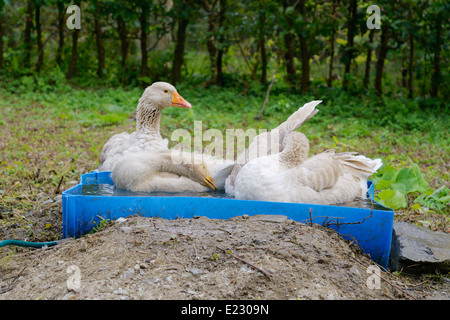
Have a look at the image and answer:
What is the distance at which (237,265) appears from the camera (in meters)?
2.98

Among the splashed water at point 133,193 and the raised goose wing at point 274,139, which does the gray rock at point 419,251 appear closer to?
the splashed water at point 133,193

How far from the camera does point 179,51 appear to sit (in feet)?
40.7

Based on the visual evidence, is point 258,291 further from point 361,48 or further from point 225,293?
point 361,48

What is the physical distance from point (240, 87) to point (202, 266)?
1025 cm

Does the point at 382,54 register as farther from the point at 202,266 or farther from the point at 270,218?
the point at 202,266

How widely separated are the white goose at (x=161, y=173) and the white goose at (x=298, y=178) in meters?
0.61

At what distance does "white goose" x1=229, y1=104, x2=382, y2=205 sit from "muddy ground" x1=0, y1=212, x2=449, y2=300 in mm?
496

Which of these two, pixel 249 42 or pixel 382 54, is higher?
pixel 249 42

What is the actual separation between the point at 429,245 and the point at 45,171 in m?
4.76

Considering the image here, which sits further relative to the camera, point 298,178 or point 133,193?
point 133,193

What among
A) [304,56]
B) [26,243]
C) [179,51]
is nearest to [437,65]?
[304,56]

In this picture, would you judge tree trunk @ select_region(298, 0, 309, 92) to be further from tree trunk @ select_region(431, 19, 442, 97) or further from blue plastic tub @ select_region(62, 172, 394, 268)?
blue plastic tub @ select_region(62, 172, 394, 268)

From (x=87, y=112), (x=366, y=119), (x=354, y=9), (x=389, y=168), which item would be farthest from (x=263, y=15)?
(x=389, y=168)

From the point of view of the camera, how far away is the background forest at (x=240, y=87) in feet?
21.7
